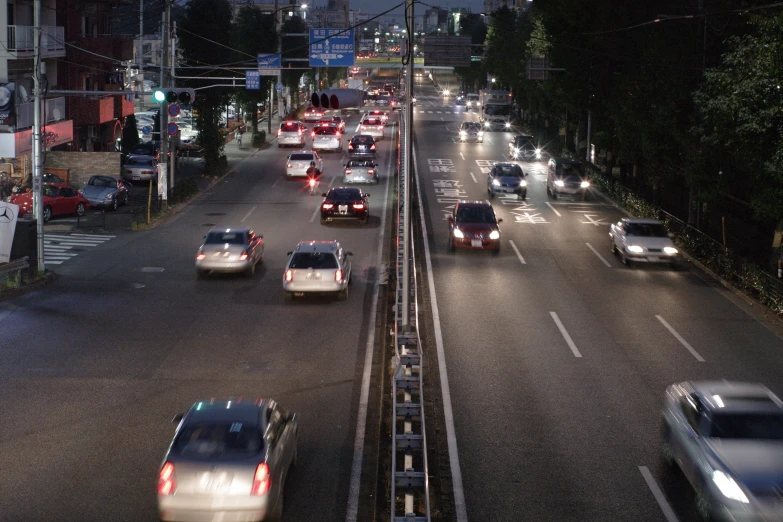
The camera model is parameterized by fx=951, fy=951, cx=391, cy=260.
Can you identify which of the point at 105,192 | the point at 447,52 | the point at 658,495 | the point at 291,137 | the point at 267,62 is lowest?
the point at 658,495

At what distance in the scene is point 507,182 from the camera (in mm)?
45531

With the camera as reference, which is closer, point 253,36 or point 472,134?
point 472,134

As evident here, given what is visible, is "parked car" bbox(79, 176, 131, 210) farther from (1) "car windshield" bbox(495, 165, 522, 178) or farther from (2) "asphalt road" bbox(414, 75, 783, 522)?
(1) "car windshield" bbox(495, 165, 522, 178)

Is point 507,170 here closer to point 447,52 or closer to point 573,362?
point 447,52

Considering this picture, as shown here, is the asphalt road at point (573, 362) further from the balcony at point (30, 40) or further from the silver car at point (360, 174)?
the balcony at point (30, 40)

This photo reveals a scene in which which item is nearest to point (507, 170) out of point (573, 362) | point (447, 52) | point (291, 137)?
point (447, 52)

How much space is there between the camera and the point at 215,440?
1153 centimetres

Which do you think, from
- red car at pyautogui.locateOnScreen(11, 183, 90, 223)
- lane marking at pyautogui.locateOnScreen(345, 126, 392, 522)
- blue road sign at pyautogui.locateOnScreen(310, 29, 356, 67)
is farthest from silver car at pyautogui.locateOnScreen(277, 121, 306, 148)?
lane marking at pyautogui.locateOnScreen(345, 126, 392, 522)

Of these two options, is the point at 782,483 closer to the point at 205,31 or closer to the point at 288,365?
the point at 288,365

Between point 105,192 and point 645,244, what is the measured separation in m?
24.2

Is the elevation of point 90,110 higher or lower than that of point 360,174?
higher

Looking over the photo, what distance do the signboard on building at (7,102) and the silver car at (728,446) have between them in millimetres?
30418

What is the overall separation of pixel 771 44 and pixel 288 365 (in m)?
13.4

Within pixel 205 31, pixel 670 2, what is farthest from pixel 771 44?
pixel 205 31
